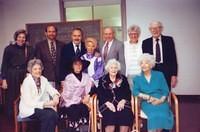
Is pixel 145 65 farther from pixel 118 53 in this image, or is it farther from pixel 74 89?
pixel 74 89

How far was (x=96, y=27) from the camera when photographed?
5871mm

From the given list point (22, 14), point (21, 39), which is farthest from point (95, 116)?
point (22, 14)

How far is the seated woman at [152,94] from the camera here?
12.7 feet

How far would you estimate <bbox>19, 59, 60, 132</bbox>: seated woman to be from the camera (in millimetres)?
3990

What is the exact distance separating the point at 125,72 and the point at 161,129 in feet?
3.10

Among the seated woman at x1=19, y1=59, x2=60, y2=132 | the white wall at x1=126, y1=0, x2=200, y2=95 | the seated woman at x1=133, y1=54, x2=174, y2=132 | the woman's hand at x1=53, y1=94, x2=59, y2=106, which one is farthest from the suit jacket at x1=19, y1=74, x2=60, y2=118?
the white wall at x1=126, y1=0, x2=200, y2=95

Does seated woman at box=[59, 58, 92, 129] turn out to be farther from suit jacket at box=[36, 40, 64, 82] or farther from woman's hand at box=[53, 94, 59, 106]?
suit jacket at box=[36, 40, 64, 82]

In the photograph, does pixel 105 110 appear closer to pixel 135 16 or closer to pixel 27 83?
pixel 27 83

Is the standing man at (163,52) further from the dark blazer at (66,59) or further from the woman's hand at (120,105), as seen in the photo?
the dark blazer at (66,59)

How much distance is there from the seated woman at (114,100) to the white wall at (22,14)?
318 cm

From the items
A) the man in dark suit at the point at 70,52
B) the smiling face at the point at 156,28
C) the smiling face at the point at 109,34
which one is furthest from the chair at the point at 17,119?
the smiling face at the point at 156,28

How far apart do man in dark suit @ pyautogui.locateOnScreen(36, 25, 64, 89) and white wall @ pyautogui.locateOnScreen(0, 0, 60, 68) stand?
232 centimetres

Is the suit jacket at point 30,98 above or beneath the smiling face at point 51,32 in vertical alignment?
beneath

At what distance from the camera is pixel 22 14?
23.1ft
